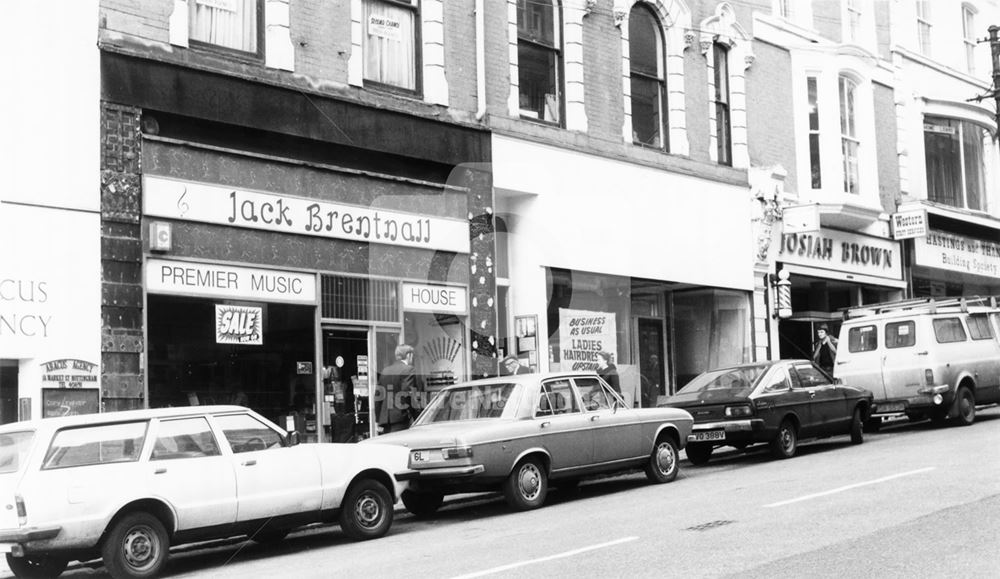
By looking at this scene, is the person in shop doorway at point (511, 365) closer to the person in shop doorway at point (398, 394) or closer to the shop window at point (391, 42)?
the person in shop doorway at point (398, 394)

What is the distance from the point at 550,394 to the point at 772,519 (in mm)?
3869

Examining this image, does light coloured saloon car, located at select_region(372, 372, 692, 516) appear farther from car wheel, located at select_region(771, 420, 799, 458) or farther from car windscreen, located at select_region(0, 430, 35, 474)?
car windscreen, located at select_region(0, 430, 35, 474)

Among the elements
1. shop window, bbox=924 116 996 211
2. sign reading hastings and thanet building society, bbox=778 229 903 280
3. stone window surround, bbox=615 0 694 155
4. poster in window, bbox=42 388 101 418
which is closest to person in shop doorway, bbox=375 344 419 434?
poster in window, bbox=42 388 101 418

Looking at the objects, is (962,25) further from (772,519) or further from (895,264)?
(772,519)

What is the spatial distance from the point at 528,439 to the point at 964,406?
10339 mm

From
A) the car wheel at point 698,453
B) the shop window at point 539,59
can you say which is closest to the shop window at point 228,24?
the shop window at point 539,59

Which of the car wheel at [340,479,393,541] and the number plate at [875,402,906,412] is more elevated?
the number plate at [875,402,906,412]

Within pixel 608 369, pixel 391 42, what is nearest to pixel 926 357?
pixel 608 369

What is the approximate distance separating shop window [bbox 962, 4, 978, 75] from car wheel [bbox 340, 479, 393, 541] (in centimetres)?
2797

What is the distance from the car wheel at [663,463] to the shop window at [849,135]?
15.3 metres

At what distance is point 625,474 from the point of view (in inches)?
664

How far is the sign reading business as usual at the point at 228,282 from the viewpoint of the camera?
51.4ft

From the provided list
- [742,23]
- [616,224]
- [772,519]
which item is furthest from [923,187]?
[772,519]

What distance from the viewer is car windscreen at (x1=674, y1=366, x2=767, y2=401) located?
683 inches
